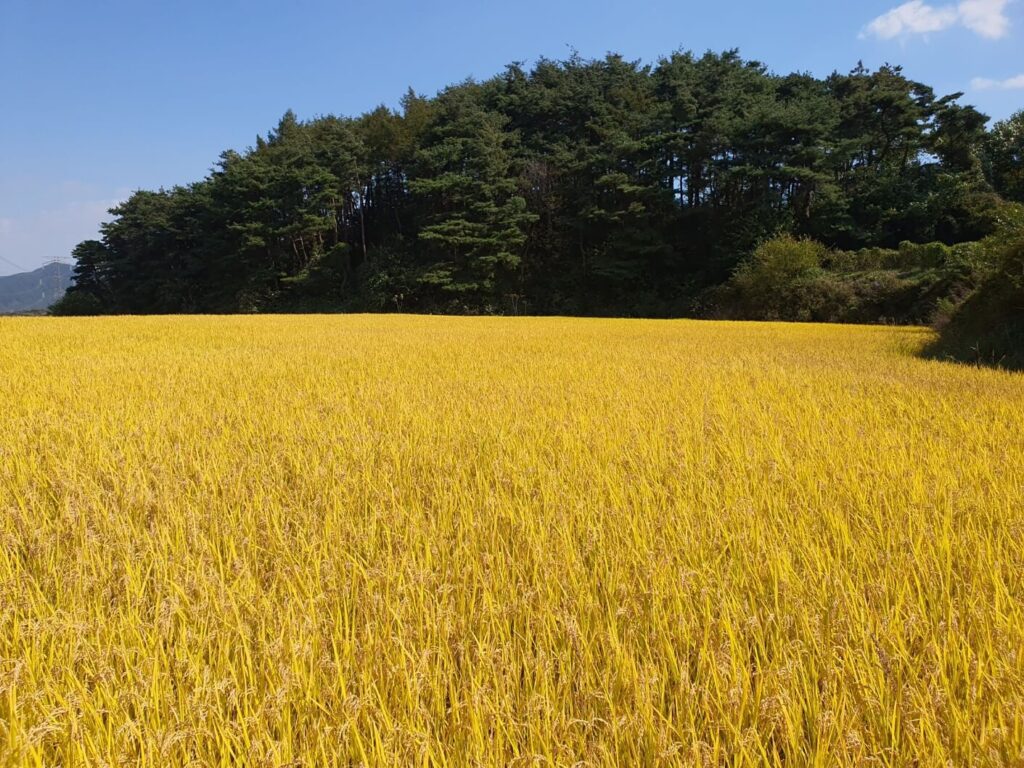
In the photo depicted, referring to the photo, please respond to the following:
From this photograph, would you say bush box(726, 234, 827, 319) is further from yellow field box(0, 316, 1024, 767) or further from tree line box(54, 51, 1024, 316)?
yellow field box(0, 316, 1024, 767)

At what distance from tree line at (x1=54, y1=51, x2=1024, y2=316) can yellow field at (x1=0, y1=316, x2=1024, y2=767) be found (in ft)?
79.7

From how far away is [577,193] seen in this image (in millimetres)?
32156

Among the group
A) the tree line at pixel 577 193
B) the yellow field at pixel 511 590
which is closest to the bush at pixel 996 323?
the yellow field at pixel 511 590

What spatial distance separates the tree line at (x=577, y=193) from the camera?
2550 cm

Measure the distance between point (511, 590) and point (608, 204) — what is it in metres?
31.6

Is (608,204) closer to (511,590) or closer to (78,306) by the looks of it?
(511,590)

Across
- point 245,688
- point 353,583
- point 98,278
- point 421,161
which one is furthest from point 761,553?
point 98,278

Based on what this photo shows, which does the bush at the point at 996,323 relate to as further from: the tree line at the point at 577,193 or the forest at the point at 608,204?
the tree line at the point at 577,193

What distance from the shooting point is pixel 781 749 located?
0.99m

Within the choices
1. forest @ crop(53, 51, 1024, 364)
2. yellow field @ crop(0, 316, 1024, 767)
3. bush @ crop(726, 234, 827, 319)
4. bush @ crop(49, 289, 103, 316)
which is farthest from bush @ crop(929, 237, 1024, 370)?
bush @ crop(49, 289, 103, 316)

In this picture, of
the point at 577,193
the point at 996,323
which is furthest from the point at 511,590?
the point at 577,193

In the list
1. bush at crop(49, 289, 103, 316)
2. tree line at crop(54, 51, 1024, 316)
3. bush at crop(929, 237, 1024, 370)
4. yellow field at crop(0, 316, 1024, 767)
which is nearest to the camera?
yellow field at crop(0, 316, 1024, 767)

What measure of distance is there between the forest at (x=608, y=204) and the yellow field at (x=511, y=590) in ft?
56.7

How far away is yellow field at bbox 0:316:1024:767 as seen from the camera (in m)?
0.93
